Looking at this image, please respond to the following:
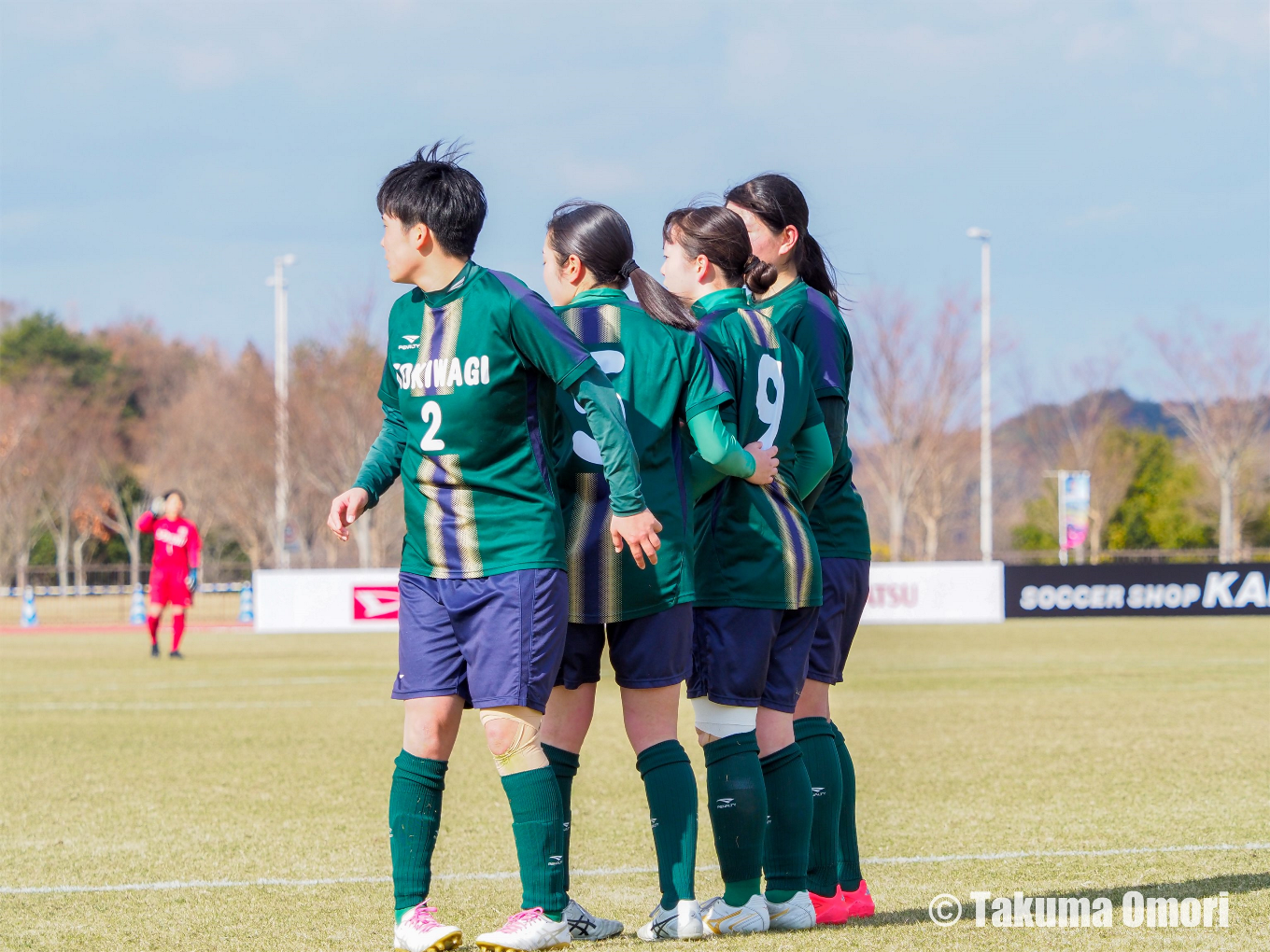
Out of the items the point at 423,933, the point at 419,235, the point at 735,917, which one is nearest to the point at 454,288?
the point at 419,235

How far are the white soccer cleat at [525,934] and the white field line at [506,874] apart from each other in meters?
1.34

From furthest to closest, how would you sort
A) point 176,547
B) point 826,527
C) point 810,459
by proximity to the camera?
point 176,547, point 826,527, point 810,459

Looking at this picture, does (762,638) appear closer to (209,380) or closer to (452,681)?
(452,681)

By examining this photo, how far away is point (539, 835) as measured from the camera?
12.3 feet

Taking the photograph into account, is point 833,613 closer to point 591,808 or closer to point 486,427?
point 486,427

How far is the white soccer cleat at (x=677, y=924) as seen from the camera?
3.94 m

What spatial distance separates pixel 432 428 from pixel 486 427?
5.8 inches

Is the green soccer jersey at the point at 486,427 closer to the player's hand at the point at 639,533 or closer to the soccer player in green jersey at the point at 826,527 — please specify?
the player's hand at the point at 639,533

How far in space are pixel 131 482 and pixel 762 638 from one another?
2384 inches

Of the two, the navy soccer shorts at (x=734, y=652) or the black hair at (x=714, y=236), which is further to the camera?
the black hair at (x=714, y=236)

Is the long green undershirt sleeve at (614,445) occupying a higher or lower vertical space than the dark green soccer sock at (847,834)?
higher


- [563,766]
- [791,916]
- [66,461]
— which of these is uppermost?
[66,461]

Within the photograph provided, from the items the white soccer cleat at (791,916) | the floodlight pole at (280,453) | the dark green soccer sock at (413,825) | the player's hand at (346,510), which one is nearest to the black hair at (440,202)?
the player's hand at (346,510)

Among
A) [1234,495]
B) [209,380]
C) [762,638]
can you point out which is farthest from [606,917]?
[209,380]
